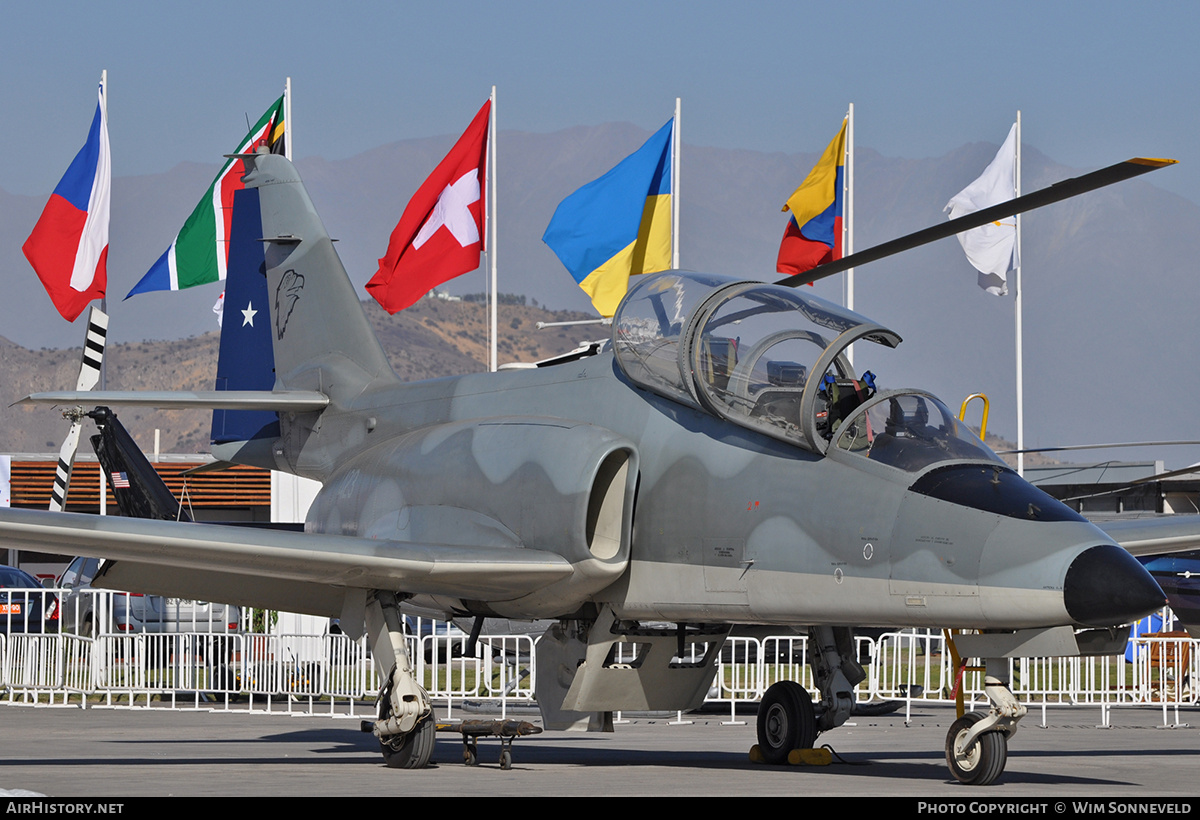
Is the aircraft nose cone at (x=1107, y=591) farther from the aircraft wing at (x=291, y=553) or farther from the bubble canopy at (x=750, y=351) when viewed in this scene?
the aircraft wing at (x=291, y=553)

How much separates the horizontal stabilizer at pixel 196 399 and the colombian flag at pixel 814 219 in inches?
472

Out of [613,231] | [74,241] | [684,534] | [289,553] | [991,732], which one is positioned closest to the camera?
[991,732]

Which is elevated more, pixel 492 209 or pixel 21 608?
pixel 492 209

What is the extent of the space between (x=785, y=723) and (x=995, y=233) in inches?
759

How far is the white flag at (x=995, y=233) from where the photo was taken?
94.4ft

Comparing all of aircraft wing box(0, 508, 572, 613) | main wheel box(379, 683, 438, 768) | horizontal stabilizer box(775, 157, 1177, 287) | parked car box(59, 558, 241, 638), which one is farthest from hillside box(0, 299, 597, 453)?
horizontal stabilizer box(775, 157, 1177, 287)

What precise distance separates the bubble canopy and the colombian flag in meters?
14.3

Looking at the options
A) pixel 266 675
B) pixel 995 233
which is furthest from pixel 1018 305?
pixel 266 675

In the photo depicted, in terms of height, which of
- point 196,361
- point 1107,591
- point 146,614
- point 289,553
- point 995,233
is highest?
point 196,361

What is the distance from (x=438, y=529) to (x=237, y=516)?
147ft

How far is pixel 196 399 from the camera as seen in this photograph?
14.0 metres

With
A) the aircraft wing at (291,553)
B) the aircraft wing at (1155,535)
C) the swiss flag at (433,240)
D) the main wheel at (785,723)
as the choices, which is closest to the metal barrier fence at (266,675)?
the swiss flag at (433,240)

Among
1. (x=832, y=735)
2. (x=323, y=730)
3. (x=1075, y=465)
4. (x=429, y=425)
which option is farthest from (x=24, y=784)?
(x=1075, y=465)

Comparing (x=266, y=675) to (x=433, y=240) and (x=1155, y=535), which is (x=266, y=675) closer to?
(x=433, y=240)
